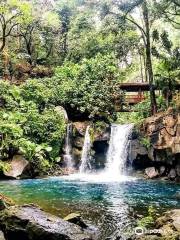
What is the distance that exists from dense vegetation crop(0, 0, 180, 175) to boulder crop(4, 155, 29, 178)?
673 mm

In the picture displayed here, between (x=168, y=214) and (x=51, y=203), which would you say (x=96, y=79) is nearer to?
(x=51, y=203)

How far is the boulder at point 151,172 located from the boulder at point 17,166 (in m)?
8.09

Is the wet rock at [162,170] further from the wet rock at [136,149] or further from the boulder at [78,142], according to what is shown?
the boulder at [78,142]

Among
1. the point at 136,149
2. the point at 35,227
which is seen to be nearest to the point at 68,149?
the point at 136,149

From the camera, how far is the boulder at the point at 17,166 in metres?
24.7

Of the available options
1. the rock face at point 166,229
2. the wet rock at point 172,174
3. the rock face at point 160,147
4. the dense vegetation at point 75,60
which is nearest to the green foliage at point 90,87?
the dense vegetation at point 75,60

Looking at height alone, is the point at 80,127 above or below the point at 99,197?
above

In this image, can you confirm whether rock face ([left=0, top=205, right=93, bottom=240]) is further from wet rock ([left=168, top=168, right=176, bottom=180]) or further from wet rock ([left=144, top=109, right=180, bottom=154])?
wet rock ([left=168, top=168, right=176, bottom=180])

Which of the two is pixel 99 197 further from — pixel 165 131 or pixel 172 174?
pixel 165 131

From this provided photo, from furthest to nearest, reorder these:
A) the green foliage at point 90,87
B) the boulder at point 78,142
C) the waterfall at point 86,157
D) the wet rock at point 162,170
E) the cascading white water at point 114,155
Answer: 1. the green foliage at point 90,87
2. the boulder at point 78,142
3. the waterfall at point 86,157
4. the cascading white water at point 114,155
5. the wet rock at point 162,170

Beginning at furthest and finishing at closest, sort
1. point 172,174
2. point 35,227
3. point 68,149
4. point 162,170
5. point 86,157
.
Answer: point 68,149, point 86,157, point 162,170, point 172,174, point 35,227

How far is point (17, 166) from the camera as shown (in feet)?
83.0

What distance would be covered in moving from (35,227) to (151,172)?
17.0 m

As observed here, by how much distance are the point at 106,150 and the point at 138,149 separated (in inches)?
136
